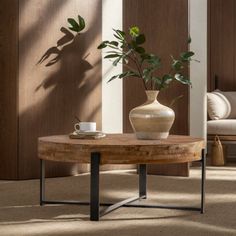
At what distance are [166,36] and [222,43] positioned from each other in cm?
227

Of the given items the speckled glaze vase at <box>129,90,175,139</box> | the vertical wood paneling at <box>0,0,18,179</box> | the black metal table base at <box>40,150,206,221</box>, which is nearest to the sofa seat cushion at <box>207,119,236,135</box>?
the vertical wood paneling at <box>0,0,18,179</box>

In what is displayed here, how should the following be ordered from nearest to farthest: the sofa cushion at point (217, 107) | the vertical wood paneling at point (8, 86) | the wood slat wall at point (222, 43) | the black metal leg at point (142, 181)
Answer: the black metal leg at point (142, 181) → the vertical wood paneling at point (8, 86) → the sofa cushion at point (217, 107) → the wood slat wall at point (222, 43)

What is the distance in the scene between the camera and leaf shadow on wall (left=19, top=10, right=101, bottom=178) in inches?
210

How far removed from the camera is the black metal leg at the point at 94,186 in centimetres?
344

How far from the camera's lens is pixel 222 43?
7723mm

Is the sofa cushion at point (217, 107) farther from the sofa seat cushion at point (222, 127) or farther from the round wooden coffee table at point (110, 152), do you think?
the round wooden coffee table at point (110, 152)

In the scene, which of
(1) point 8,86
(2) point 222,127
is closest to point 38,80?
(1) point 8,86

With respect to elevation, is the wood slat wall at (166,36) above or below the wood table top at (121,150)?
above

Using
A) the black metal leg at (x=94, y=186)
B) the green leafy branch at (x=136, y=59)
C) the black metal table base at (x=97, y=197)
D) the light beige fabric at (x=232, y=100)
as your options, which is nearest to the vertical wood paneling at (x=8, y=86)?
the green leafy branch at (x=136, y=59)

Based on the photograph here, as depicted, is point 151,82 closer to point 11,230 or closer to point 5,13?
point 5,13

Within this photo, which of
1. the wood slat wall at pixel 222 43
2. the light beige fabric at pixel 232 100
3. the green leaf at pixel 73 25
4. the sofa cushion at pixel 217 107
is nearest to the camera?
the green leaf at pixel 73 25

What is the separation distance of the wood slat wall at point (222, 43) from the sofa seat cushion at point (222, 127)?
103 centimetres

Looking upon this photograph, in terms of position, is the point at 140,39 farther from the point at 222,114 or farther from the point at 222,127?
the point at 222,114

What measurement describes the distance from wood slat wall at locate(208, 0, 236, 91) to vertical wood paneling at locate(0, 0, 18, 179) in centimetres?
318
